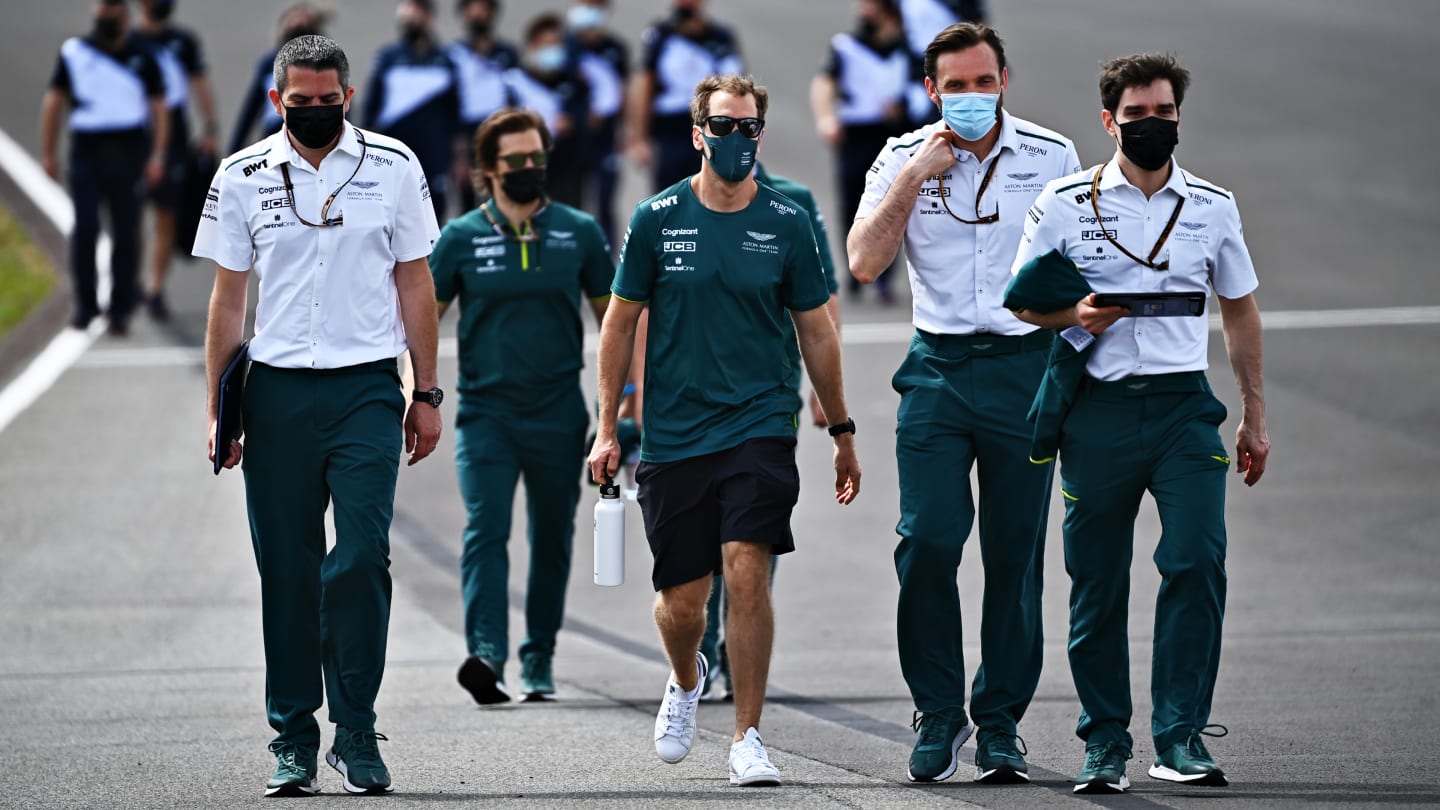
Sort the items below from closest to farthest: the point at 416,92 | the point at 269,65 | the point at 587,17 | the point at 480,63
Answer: the point at 269,65
the point at 416,92
the point at 480,63
the point at 587,17

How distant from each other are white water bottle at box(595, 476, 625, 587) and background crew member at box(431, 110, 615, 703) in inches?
70.4

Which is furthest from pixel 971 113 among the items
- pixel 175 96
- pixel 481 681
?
pixel 175 96

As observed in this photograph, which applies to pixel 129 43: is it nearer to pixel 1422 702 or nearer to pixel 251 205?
pixel 251 205

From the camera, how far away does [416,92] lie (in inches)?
615

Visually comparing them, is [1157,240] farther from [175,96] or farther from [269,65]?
[175,96]

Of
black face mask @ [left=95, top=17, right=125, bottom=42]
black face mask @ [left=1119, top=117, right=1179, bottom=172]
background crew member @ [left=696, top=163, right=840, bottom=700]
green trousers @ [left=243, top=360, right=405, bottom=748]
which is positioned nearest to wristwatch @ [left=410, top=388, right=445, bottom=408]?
green trousers @ [left=243, top=360, right=405, bottom=748]

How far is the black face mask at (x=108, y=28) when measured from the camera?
15023mm

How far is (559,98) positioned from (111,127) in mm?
3806

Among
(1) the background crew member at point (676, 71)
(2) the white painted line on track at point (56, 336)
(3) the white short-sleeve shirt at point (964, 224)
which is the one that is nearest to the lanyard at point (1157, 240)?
(3) the white short-sleeve shirt at point (964, 224)

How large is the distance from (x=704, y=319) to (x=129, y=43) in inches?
374

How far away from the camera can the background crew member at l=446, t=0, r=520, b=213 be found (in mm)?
16875

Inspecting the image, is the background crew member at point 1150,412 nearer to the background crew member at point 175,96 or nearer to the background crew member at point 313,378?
the background crew member at point 313,378

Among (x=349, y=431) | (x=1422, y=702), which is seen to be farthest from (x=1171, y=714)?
(x=349, y=431)

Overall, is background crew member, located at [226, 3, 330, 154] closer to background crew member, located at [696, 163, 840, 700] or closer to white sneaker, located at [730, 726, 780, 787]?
background crew member, located at [696, 163, 840, 700]
